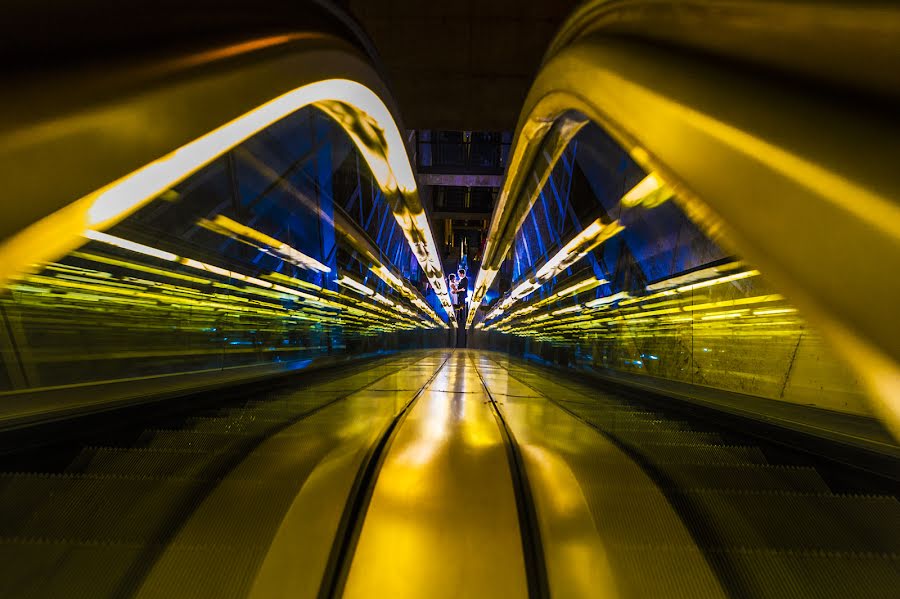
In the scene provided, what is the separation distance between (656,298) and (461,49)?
487 cm

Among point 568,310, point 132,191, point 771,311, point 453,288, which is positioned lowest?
point 771,311

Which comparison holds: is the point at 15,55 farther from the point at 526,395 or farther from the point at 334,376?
the point at 334,376

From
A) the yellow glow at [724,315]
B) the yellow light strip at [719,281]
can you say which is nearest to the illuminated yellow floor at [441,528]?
the yellow light strip at [719,281]

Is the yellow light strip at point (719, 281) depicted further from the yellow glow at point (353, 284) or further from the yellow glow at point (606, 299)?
the yellow glow at point (353, 284)

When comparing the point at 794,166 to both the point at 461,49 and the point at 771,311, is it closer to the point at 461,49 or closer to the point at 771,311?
the point at 771,311

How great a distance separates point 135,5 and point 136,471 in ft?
5.84

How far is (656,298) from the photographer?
527 centimetres

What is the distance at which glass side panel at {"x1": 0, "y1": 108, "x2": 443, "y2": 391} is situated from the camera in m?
3.30

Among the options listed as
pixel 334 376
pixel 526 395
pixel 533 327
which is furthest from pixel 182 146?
pixel 533 327

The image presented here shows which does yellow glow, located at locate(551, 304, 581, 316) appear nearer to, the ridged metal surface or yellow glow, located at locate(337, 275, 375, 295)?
yellow glow, located at locate(337, 275, 375, 295)

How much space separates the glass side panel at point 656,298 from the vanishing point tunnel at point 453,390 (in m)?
0.06

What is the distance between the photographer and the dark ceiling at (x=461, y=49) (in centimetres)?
553

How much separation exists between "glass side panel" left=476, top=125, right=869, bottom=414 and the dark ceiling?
162 centimetres

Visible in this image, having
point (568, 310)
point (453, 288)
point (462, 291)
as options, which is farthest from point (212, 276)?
point (462, 291)
